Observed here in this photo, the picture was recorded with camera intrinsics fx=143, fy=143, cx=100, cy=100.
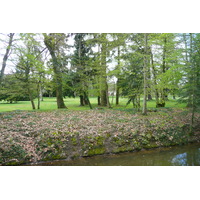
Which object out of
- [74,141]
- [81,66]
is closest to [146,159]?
[74,141]

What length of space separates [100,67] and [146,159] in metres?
6.27

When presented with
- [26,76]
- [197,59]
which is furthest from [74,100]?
[197,59]

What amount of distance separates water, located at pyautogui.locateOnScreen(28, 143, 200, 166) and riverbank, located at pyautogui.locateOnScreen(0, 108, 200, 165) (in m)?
0.19

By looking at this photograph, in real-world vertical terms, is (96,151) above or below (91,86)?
below

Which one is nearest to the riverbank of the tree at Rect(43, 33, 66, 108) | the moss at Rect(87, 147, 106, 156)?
the moss at Rect(87, 147, 106, 156)

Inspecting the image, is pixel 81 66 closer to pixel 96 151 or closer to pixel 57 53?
pixel 57 53

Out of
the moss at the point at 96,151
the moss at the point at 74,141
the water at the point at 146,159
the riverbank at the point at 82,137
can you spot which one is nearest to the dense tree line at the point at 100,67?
the riverbank at the point at 82,137

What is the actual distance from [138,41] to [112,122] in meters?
4.98

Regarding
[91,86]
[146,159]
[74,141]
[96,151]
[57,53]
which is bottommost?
[146,159]

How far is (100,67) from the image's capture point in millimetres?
9023

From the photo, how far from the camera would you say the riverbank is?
3881mm

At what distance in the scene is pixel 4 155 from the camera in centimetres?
362
